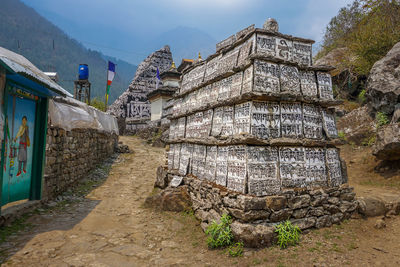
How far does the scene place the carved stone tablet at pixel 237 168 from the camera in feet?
13.5

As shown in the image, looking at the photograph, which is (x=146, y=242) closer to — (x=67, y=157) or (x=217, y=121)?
(x=217, y=121)

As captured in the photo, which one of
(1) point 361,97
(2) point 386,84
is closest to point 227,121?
(2) point 386,84

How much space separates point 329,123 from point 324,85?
804mm

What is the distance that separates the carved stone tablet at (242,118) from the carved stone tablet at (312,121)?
4.04 feet

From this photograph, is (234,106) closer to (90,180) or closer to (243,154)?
(243,154)

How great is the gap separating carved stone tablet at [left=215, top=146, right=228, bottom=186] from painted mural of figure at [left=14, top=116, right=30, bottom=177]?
4601 mm

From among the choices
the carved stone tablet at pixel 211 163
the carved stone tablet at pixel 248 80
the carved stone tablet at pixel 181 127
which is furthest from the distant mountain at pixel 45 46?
the carved stone tablet at pixel 248 80

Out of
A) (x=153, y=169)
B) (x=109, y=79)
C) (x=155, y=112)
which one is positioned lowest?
(x=153, y=169)

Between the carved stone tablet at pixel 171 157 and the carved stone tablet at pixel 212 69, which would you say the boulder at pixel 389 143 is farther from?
the carved stone tablet at pixel 171 157

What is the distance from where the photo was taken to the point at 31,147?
5949 millimetres

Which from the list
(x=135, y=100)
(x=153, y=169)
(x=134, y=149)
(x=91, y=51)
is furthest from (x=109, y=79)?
(x=91, y=51)

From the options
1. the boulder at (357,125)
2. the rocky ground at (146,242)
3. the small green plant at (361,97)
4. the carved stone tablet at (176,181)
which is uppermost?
the small green plant at (361,97)

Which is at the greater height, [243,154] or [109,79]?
[109,79]

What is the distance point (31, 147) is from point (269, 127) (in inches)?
226
